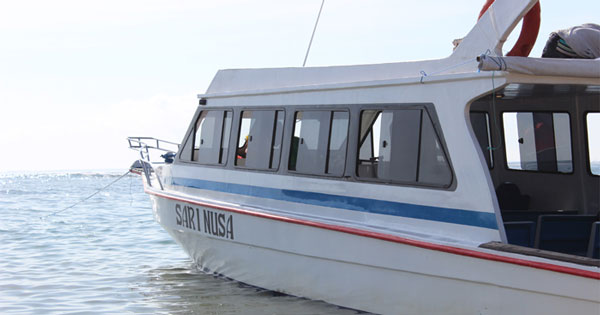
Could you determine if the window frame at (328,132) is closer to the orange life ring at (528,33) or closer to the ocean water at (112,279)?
the ocean water at (112,279)

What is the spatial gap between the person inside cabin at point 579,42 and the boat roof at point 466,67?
575mm

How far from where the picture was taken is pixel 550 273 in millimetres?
5406

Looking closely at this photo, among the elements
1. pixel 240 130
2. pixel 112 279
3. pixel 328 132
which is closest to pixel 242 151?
pixel 240 130

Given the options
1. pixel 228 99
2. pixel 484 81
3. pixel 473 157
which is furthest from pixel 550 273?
pixel 228 99

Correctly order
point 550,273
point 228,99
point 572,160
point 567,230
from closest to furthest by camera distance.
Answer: point 550,273 → point 567,230 → point 572,160 → point 228,99

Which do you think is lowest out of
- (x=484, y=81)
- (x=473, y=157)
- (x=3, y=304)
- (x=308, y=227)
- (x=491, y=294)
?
(x=3, y=304)

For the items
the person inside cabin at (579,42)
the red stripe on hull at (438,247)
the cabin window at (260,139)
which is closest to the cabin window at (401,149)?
the red stripe on hull at (438,247)

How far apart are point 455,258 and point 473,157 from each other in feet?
2.77

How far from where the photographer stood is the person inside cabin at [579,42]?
668 centimetres

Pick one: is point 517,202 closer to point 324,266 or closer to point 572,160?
point 572,160

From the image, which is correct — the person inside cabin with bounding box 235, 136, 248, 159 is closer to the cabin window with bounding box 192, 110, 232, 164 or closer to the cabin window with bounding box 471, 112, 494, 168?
the cabin window with bounding box 192, 110, 232, 164

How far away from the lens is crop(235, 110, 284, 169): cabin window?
822 centimetres

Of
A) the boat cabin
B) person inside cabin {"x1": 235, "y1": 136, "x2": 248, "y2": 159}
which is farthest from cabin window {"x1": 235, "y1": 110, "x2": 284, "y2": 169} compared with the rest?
the boat cabin

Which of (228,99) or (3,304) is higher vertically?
(228,99)
